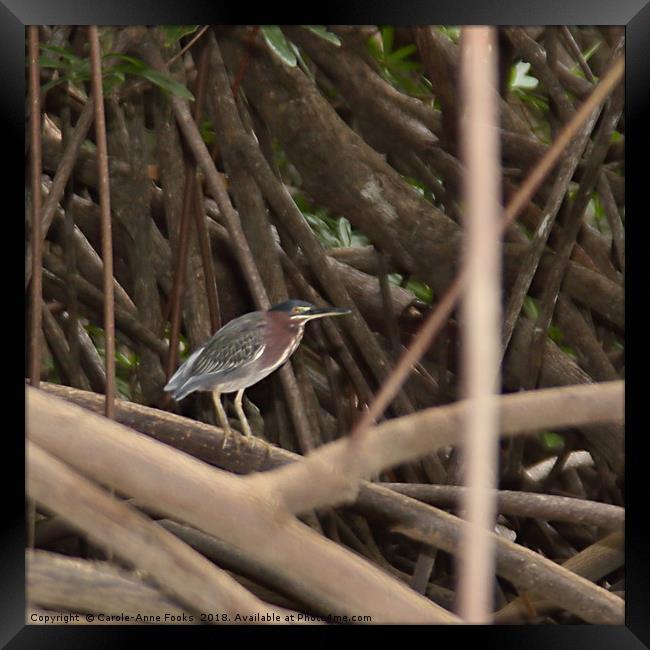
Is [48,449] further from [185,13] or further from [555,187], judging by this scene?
[555,187]

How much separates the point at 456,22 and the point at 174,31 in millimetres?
356

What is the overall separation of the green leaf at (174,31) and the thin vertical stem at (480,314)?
35 cm

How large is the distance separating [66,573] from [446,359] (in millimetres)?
534

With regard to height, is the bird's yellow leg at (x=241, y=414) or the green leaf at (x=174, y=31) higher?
the green leaf at (x=174, y=31)

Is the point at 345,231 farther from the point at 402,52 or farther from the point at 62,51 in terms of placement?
the point at 62,51

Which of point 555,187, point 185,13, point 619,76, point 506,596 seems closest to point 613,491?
point 506,596

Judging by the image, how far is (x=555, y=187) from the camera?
128cm

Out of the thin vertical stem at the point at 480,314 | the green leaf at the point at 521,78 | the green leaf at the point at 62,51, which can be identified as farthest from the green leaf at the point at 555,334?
the green leaf at the point at 62,51

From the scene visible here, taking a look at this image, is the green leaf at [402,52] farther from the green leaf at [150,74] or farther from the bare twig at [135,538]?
the bare twig at [135,538]

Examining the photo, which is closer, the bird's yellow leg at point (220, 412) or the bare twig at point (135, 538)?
the bare twig at point (135, 538)

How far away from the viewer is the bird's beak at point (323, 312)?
49.3 inches

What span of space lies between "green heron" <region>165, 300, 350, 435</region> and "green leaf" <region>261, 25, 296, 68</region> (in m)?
0.32

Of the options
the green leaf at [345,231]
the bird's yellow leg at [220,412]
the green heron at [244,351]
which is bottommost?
the bird's yellow leg at [220,412]

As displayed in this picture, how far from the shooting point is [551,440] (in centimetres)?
125
